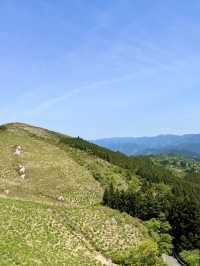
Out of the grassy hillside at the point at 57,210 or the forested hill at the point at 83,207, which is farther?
the forested hill at the point at 83,207

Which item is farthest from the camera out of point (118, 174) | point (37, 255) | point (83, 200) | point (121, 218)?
point (118, 174)

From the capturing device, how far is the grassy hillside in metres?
61.3

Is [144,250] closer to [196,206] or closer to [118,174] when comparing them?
[196,206]

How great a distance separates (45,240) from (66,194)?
108ft

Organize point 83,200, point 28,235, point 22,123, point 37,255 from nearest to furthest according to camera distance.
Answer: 1. point 37,255
2. point 28,235
3. point 83,200
4. point 22,123

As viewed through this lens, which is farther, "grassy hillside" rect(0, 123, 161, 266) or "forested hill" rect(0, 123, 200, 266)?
"forested hill" rect(0, 123, 200, 266)

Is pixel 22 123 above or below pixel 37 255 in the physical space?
above

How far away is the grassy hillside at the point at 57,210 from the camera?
6131cm

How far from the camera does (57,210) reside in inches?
3095

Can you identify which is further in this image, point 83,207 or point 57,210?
point 83,207

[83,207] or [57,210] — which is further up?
[57,210]

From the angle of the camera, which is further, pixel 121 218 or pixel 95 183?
pixel 95 183

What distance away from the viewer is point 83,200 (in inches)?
3804

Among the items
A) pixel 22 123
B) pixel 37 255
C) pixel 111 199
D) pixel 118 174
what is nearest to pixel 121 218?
pixel 111 199
